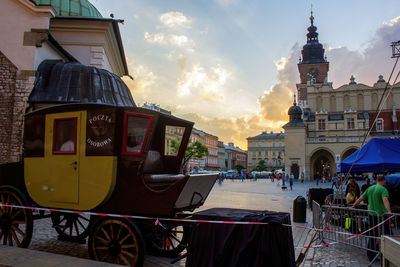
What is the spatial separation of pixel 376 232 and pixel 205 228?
14.4ft

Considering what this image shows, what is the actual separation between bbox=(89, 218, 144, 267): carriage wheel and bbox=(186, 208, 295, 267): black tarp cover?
0.97 m

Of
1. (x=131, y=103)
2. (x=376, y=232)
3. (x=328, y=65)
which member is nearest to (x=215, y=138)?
(x=328, y=65)

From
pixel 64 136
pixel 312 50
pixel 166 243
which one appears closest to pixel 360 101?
pixel 312 50

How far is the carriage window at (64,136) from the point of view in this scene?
18.2 feet

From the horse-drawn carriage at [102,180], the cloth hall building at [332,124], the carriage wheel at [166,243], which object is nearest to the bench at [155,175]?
the horse-drawn carriage at [102,180]

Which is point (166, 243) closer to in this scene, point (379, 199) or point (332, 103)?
point (379, 199)

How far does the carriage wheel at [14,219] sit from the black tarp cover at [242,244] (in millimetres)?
3364

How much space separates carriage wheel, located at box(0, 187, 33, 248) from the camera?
5.81 m

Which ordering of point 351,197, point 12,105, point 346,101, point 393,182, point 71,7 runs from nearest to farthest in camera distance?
point 351,197 < point 393,182 < point 12,105 < point 71,7 < point 346,101

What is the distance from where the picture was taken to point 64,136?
5.65m

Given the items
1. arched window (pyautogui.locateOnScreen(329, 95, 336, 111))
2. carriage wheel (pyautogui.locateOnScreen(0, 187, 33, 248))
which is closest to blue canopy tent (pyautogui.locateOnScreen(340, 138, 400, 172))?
carriage wheel (pyautogui.locateOnScreen(0, 187, 33, 248))

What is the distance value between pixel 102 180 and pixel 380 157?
866 cm

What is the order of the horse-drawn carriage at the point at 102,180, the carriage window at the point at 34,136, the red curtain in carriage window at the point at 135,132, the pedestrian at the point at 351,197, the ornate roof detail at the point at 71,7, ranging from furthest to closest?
the ornate roof detail at the point at 71,7, the pedestrian at the point at 351,197, the carriage window at the point at 34,136, the red curtain in carriage window at the point at 135,132, the horse-drawn carriage at the point at 102,180

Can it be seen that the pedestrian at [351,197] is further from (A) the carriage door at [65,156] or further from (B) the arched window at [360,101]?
(B) the arched window at [360,101]
